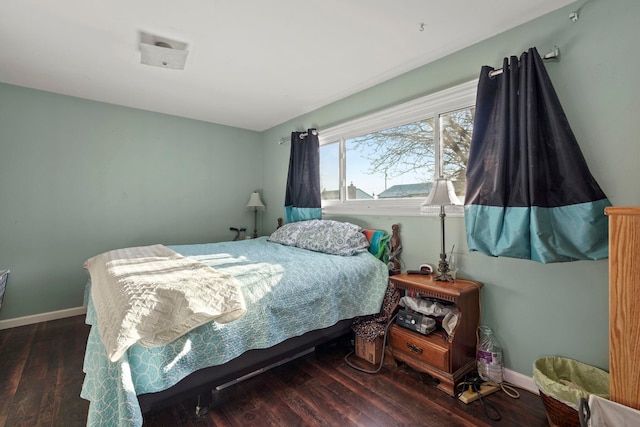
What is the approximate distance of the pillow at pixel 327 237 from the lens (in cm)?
253

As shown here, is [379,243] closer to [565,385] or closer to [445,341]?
[445,341]

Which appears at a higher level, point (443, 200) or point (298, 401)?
point (443, 200)

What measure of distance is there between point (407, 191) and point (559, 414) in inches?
67.4

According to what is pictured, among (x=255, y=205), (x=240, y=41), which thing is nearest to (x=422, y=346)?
(x=240, y=41)

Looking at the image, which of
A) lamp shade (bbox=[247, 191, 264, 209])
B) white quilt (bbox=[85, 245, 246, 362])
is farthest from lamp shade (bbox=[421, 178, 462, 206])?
lamp shade (bbox=[247, 191, 264, 209])

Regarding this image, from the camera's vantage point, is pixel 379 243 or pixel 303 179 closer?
pixel 379 243

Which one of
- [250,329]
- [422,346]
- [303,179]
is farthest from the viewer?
[303,179]

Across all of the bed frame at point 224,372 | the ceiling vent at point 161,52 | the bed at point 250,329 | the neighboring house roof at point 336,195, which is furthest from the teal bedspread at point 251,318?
the ceiling vent at point 161,52

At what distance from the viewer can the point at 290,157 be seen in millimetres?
3705

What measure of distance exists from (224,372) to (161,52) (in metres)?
2.27

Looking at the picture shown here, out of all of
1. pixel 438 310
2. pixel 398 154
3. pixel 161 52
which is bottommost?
pixel 438 310

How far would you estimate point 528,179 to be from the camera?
165 centimetres

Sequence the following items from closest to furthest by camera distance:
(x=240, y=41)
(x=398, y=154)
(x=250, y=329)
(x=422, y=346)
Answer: (x=250, y=329), (x=422, y=346), (x=240, y=41), (x=398, y=154)

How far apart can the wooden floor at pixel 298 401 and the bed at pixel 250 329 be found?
0.22 meters
